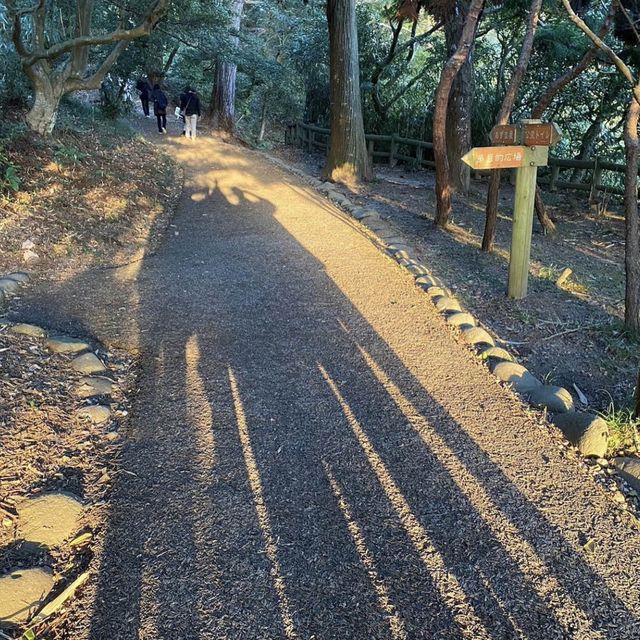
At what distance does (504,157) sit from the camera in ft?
17.4

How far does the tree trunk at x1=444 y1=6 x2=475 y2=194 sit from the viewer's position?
10336 mm

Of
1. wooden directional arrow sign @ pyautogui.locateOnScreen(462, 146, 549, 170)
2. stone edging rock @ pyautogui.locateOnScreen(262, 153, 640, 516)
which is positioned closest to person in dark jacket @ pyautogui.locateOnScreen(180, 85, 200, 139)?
stone edging rock @ pyautogui.locateOnScreen(262, 153, 640, 516)

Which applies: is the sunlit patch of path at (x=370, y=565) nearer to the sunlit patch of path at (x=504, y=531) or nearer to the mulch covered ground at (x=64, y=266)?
the sunlit patch of path at (x=504, y=531)

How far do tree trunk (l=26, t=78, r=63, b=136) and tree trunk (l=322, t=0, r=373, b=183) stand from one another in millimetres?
5293

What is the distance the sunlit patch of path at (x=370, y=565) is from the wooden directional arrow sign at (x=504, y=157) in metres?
3.36

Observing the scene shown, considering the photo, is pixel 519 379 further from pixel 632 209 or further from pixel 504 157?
pixel 504 157

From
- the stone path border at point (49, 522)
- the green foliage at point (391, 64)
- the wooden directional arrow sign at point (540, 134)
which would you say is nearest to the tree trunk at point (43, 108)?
the green foliage at point (391, 64)

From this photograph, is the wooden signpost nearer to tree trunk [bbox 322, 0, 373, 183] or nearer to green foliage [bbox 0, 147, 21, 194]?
green foliage [bbox 0, 147, 21, 194]

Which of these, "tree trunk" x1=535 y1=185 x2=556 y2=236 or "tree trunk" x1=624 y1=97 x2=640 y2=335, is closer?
"tree trunk" x1=624 y1=97 x2=640 y2=335

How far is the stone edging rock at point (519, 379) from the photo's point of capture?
10.9 feet

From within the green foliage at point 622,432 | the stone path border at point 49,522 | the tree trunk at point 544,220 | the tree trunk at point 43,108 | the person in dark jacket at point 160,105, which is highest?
the person in dark jacket at point 160,105

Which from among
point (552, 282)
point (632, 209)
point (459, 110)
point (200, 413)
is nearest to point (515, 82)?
point (552, 282)

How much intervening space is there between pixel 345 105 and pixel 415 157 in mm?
3732

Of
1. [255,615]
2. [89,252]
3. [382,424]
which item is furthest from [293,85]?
[255,615]
